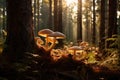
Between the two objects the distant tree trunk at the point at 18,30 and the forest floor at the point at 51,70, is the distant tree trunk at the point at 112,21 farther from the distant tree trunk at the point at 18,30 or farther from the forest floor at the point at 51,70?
the distant tree trunk at the point at 18,30

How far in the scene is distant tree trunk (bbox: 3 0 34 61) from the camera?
6.41 meters

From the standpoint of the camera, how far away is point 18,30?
6.60 meters

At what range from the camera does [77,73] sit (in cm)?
596

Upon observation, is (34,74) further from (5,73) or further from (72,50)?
(72,50)

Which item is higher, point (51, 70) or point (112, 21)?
point (112, 21)

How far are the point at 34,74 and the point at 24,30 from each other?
153 centimetres

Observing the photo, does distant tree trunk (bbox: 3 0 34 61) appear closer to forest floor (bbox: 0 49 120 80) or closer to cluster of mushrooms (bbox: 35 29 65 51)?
forest floor (bbox: 0 49 120 80)

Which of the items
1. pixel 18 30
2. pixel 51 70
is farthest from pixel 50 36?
Result: pixel 51 70

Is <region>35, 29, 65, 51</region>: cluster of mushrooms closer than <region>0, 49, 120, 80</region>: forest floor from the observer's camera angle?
No

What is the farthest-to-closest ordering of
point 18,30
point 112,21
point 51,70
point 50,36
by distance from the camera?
point 112,21 → point 50,36 → point 18,30 → point 51,70

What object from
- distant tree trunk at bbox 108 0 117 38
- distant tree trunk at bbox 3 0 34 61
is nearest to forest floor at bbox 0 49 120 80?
distant tree trunk at bbox 3 0 34 61

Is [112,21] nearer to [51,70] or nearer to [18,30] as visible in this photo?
[18,30]

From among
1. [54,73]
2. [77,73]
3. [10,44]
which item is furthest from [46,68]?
[10,44]

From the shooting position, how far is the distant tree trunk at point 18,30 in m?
6.41
